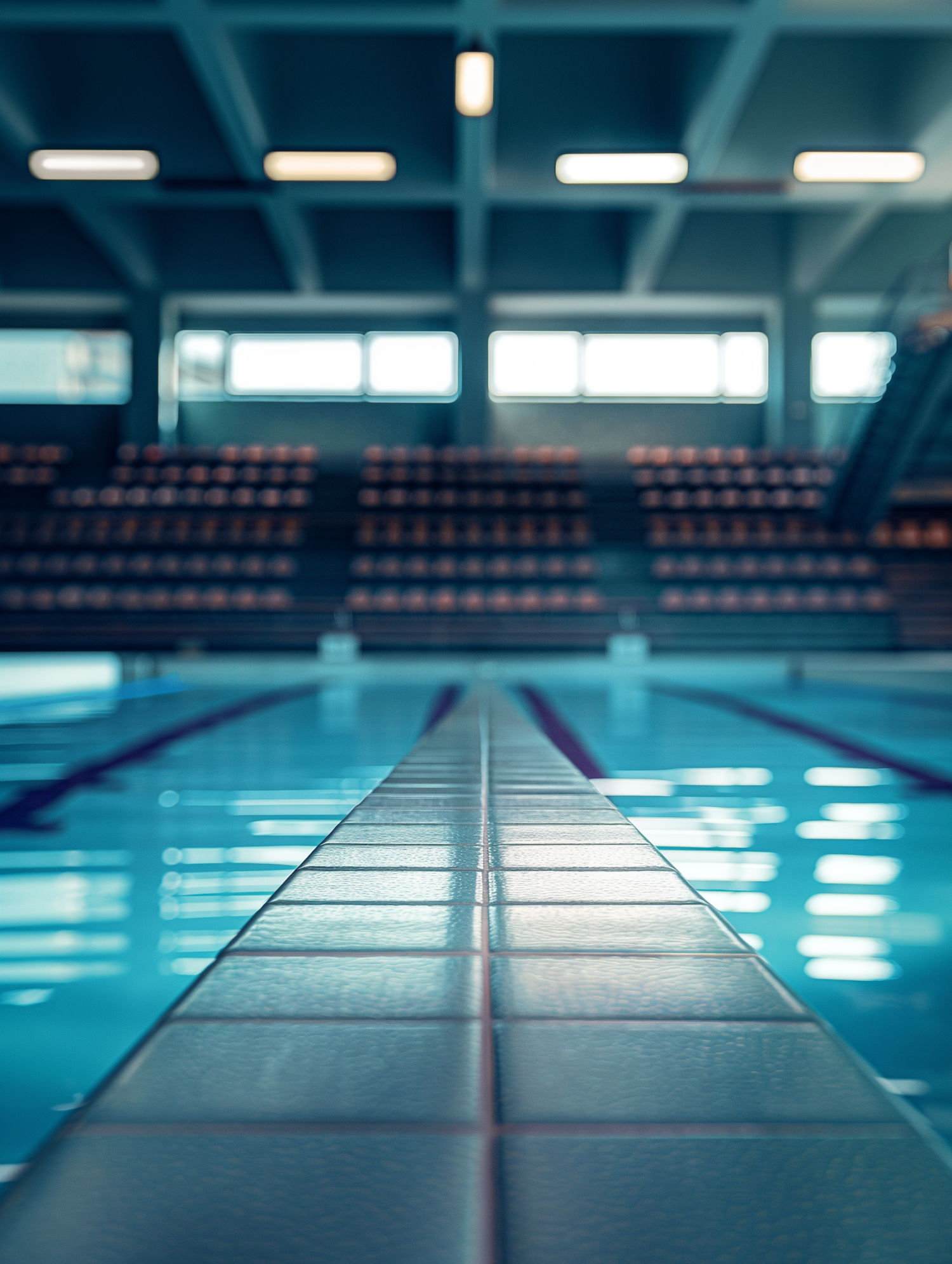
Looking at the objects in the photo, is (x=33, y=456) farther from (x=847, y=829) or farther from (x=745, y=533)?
(x=847, y=829)

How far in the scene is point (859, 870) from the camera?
1.83 meters

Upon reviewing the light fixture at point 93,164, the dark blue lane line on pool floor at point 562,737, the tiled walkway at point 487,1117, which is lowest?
the dark blue lane line on pool floor at point 562,737

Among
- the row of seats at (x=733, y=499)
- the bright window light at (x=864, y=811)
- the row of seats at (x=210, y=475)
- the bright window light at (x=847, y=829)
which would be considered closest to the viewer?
the bright window light at (x=847, y=829)

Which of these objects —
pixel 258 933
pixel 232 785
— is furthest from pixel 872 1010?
pixel 232 785

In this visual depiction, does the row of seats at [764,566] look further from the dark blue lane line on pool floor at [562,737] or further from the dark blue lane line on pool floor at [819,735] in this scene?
the dark blue lane line on pool floor at [562,737]

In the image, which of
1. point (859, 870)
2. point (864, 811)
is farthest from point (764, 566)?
point (859, 870)

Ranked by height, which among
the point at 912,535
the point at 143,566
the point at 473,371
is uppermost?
the point at 473,371

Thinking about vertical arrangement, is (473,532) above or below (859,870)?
above

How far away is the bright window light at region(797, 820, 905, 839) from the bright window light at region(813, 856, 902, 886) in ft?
0.66

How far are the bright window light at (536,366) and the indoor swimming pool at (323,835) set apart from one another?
9.74 meters

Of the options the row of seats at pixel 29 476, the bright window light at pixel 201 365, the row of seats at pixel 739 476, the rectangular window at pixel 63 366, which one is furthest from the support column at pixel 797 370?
the row of seats at pixel 29 476

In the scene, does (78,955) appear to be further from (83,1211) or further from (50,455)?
(50,455)

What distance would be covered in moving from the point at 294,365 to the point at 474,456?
3.68 meters

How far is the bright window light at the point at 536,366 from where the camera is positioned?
44.7 feet
